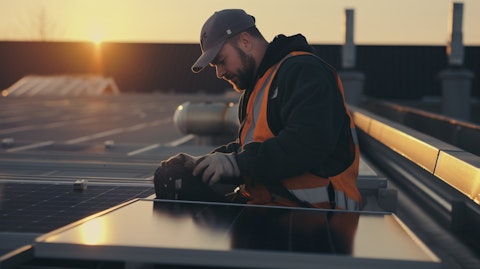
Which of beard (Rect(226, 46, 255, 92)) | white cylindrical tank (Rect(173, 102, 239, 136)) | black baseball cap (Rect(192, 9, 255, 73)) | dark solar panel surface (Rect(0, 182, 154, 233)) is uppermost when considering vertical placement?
black baseball cap (Rect(192, 9, 255, 73))

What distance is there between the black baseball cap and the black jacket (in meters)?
0.33

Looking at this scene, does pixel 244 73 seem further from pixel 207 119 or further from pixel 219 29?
pixel 207 119

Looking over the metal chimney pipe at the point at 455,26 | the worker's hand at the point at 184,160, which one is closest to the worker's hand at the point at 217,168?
the worker's hand at the point at 184,160

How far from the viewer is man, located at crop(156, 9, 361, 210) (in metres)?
3.79

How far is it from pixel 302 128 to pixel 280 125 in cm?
34

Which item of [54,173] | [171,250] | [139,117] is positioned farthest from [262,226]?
[139,117]

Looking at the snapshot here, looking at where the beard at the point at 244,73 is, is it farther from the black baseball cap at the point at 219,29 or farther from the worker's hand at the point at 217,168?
the worker's hand at the point at 217,168

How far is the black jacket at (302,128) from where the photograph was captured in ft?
12.4

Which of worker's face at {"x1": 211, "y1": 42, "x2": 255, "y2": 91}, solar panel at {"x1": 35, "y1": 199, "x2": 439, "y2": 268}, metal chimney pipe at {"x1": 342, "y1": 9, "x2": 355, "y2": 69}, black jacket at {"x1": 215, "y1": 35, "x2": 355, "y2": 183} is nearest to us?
solar panel at {"x1": 35, "y1": 199, "x2": 439, "y2": 268}

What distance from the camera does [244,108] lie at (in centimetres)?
442

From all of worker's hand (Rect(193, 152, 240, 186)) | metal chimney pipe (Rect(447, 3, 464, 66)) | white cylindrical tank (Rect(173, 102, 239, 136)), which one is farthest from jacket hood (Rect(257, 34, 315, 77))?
metal chimney pipe (Rect(447, 3, 464, 66))

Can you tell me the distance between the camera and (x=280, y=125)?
408cm

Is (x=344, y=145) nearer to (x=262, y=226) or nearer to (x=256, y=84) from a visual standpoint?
(x=256, y=84)

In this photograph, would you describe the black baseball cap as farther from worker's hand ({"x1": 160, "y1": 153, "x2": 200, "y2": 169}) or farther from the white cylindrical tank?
the white cylindrical tank
